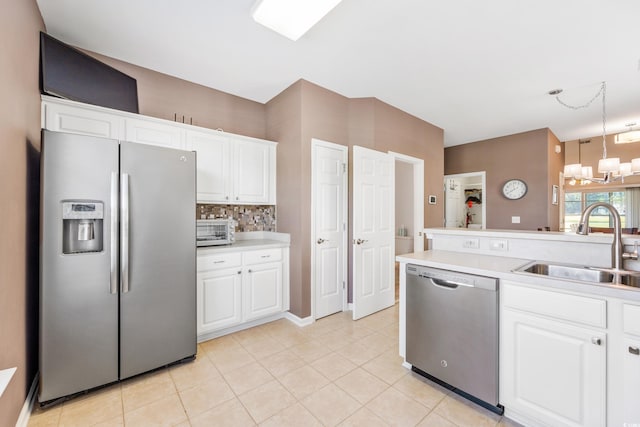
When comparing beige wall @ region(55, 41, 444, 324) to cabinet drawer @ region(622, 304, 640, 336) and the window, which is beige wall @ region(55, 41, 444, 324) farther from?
the window

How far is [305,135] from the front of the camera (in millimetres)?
2877

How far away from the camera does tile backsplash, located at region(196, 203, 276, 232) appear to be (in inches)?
118

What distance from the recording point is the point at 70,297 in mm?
1646

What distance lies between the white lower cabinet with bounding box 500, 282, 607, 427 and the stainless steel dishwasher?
7 cm

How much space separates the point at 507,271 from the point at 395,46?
204 centimetres

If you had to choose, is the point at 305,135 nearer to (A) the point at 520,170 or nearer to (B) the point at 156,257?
(B) the point at 156,257

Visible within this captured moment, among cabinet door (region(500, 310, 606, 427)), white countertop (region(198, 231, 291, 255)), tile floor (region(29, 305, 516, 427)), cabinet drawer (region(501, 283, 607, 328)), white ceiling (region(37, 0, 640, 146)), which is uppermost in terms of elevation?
white ceiling (region(37, 0, 640, 146))

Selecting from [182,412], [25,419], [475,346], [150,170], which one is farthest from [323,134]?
[25,419]

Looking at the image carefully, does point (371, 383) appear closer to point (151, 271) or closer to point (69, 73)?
point (151, 271)

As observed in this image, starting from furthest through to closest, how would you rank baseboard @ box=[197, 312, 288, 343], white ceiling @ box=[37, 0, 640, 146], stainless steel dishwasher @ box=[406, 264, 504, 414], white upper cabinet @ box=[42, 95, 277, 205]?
baseboard @ box=[197, 312, 288, 343] < white upper cabinet @ box=[42, 95, 277, 205] < white ceiling @ box=[37, 0, 640, 146] < stainless steel dishwasher @ box=[406, 264, 504, 414]

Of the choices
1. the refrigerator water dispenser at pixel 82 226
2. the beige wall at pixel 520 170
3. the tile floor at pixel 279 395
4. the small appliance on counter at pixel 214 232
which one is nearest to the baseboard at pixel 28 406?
the tile floor at pixel 279 395

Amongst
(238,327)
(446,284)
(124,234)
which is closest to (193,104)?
(124,234)

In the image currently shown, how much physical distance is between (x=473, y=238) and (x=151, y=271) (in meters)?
2.59

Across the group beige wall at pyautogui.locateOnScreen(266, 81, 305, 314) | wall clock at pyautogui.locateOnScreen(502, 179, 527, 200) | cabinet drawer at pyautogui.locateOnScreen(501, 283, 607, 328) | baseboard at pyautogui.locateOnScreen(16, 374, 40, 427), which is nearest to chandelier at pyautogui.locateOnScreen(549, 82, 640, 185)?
wall clock at pyautogui.locateOnScreen(502, 179, 527, 200)
